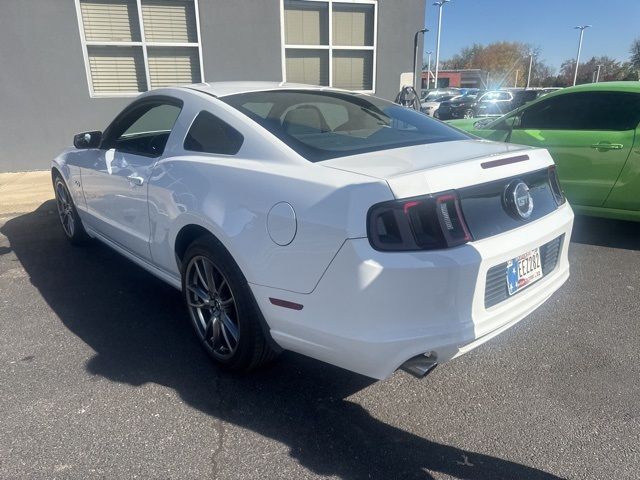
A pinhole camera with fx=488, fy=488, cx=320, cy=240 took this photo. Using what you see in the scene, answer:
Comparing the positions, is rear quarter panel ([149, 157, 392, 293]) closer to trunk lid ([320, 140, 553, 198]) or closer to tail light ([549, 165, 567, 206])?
trunk lid ([320, 140, 553, 198])

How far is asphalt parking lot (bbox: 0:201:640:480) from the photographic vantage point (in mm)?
2158

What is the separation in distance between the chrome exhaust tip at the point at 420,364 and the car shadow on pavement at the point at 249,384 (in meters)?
0.41

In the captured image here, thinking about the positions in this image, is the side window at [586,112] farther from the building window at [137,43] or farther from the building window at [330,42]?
the building window at [137,43]

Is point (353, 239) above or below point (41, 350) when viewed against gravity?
above

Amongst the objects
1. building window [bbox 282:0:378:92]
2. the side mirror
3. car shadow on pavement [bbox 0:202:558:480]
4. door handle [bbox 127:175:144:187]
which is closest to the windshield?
door handle [bbox 127:175:144:187]

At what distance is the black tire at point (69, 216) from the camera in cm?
476

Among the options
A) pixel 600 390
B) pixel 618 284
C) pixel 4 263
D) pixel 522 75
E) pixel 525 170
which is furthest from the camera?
pixel 522 75

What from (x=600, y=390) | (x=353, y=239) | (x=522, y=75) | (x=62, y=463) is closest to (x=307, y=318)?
(x=353, y=239)

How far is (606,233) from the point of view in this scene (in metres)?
5.32

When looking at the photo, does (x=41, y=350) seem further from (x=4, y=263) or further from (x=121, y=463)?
(x=4, y=263)

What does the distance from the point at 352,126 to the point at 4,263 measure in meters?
3.70

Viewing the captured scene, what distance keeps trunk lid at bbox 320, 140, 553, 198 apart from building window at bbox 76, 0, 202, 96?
748cm

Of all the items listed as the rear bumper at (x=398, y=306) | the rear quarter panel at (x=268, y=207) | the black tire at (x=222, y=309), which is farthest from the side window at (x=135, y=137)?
the rear bumper at (x=398, y=306)

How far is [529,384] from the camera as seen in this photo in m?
2.71
